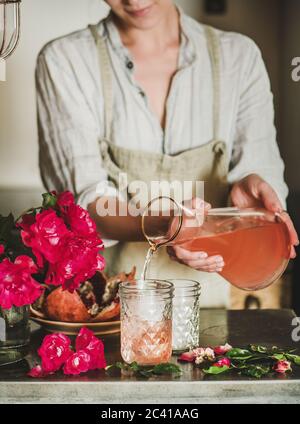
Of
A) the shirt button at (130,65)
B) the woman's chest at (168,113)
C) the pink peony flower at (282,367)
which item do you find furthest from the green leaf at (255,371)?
the shirt button at (130,65)

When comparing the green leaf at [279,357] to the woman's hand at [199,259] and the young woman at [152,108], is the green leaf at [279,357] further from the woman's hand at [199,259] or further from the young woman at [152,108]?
the young woman at [152,108]

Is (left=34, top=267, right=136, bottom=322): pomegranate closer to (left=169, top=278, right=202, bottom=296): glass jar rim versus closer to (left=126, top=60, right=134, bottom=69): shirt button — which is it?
(left=169, top=278, right=202, bottom=296): glass jar rim

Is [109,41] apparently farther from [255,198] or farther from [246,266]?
[246,266]

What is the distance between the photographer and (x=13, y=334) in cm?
124

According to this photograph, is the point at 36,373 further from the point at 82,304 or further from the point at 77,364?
Answer: the point at 82,304

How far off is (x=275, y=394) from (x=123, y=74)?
1.00 m

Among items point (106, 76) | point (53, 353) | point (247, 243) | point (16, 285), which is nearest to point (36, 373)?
point (53, 353)

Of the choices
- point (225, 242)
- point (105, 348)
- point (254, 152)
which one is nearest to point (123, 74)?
point (254, 152)

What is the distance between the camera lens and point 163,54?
72.2 inches

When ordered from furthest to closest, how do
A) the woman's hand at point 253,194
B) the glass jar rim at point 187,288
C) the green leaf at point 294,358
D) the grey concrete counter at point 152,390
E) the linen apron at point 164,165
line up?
1. the linen apron at point 164,165
2. the woman's hand at point 253,194
3. the glass jar rim at point 187,288
4. the green leaf at point 294,358
5. the grey concrete counter at point 152,390

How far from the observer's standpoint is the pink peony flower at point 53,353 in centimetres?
117

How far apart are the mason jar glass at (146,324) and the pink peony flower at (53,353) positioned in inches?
4.2

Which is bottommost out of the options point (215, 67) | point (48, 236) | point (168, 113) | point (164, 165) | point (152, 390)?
point (152, 390)

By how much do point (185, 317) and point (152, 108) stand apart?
69cm
